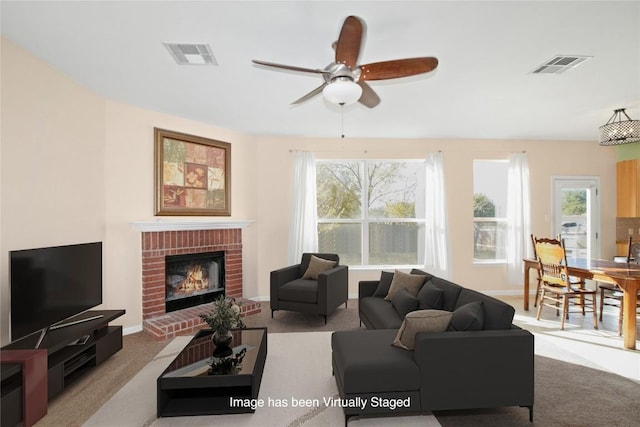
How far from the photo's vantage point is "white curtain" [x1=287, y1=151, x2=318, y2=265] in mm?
5410

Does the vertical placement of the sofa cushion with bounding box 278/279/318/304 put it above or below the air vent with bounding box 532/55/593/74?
below

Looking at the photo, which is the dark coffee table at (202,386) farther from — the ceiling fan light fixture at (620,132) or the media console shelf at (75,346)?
the ceiling fan light fixture at (620,132)

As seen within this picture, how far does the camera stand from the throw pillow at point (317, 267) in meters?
4.67

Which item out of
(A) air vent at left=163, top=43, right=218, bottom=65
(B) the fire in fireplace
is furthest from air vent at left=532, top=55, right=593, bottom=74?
(B) the fire in fireplace

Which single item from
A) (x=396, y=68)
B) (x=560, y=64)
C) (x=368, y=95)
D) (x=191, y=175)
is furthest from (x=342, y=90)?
(x=191, y=175)

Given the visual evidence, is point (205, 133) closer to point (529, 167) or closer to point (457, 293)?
point (457, 293)

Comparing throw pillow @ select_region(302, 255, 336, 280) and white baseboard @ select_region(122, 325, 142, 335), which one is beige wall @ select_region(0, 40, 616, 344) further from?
throw pillow @ select_region(302, 255, 336, 280)

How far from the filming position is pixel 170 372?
2.30 m

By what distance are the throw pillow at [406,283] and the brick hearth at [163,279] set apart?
213 cm

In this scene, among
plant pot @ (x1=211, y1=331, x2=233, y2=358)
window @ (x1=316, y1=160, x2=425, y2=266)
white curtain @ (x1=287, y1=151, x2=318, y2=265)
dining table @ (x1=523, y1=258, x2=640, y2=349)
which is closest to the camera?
plant pot @ (x1=211, y1=331, x2=233, y2=358)

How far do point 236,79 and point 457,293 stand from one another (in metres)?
3.12

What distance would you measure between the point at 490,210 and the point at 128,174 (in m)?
6.01

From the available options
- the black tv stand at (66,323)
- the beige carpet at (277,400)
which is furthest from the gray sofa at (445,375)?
the black tv stand at (66,323)

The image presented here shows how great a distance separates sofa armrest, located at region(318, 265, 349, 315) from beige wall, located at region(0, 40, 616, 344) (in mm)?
1077
